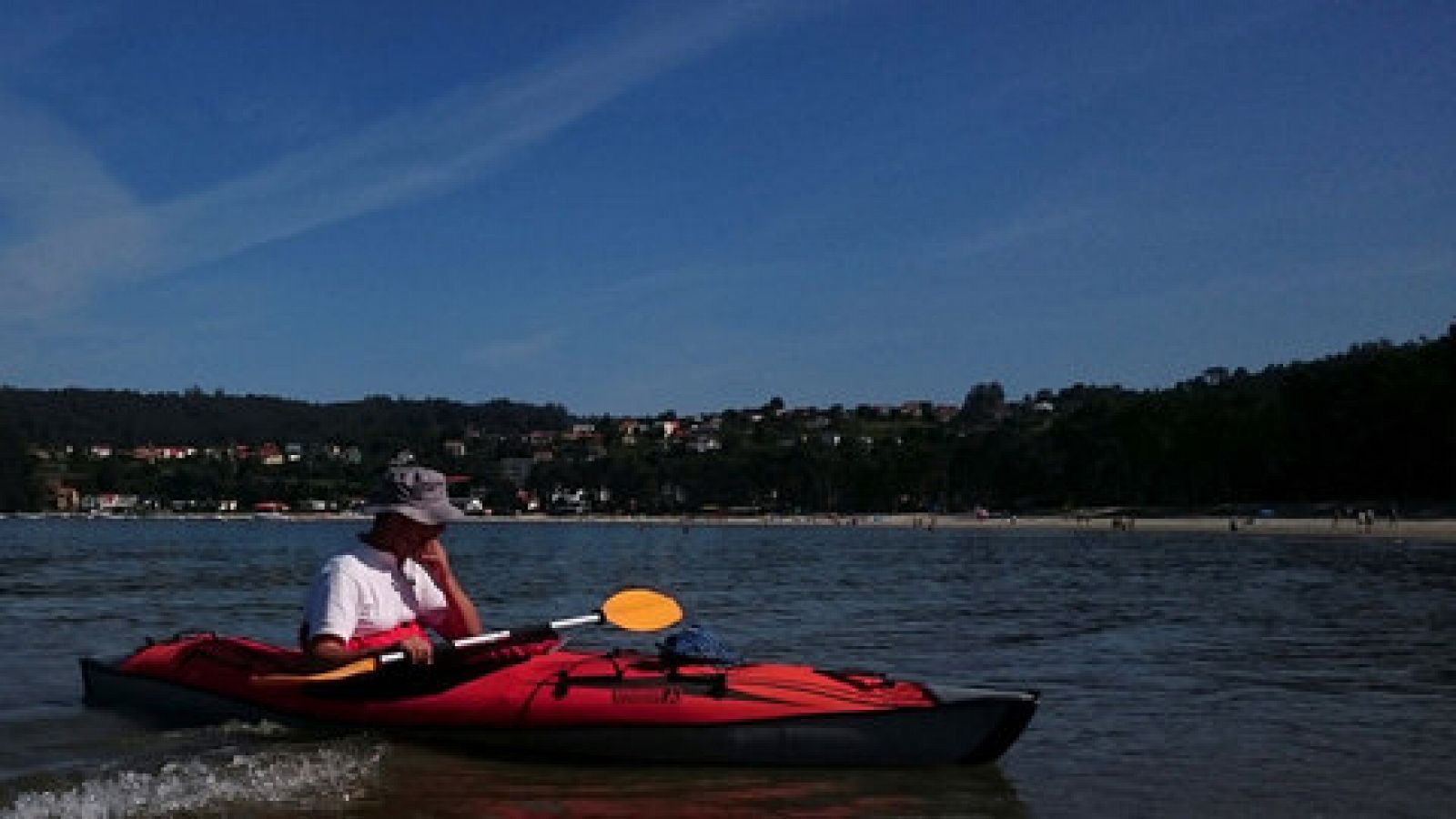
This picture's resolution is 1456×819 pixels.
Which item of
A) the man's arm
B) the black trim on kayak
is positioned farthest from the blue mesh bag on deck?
the man's arm

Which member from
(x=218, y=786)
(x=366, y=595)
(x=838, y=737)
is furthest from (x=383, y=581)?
(x=838, y=737)

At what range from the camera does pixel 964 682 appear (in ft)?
47.5

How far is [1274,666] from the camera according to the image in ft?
52.6

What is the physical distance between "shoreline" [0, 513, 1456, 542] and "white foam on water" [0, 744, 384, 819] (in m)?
3.27

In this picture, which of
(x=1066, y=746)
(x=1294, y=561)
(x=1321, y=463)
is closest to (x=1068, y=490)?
(x=1321, y=463)

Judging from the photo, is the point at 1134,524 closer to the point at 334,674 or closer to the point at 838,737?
the point at 838,737

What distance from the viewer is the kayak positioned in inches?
365

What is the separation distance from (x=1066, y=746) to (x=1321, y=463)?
286 feet

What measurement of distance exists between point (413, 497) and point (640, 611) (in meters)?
2.19

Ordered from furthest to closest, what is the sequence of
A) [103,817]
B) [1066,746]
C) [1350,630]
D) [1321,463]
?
[1321,463] < [1350,630] < [1066,746] < [103,817]

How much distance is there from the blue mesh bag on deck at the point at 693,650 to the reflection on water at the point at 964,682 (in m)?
0.93

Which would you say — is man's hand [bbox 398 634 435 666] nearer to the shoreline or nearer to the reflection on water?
the reflection on water

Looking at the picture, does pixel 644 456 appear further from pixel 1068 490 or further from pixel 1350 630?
pixel 1350 630

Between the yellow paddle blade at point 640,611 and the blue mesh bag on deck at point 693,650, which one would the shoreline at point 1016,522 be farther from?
the blue mesh bag on deck at point 693,650
